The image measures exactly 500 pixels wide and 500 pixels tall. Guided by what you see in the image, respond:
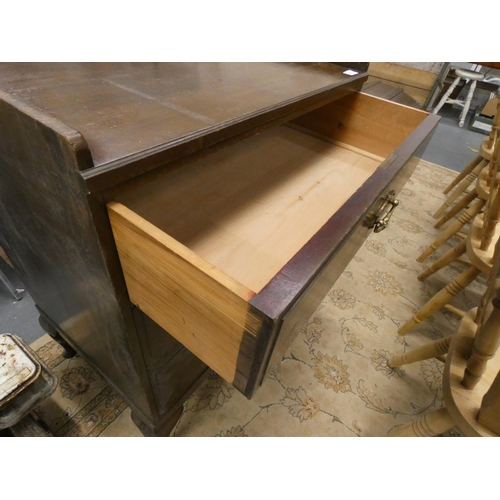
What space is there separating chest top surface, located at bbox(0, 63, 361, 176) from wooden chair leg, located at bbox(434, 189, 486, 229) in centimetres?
105

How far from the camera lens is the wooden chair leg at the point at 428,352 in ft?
2.49

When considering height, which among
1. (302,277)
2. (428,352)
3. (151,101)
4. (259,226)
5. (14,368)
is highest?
(151,101)

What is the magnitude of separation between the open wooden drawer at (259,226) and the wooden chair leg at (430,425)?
400 millimetres

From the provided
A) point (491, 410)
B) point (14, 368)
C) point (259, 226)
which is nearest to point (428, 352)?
point (491, 410)

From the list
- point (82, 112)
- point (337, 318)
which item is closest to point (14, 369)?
point (82, 112)

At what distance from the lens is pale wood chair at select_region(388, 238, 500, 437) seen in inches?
18.8

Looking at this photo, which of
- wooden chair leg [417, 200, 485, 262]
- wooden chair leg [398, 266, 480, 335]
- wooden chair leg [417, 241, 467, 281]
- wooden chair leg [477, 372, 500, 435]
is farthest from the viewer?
wooden chair leg [417, 200, 485, 262]

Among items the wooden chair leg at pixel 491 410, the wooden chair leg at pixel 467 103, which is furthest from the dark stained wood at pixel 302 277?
the wooden chair leg at pixel 467 103

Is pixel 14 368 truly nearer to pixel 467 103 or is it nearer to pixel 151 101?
pixel 151 101

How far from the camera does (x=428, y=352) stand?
0.82 m

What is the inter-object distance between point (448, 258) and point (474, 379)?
2.30ft

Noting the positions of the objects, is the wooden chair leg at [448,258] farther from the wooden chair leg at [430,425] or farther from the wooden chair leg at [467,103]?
the wooden chair leg at [467,103]

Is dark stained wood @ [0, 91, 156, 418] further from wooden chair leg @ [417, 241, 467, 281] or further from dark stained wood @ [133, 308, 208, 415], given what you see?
wooden chair leg @ [417, 241, 467, 281]

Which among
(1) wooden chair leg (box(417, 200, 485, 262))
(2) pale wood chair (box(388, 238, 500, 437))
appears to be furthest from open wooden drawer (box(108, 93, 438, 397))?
(1) wooden chair leg (box(417, 200, 485, 262))
